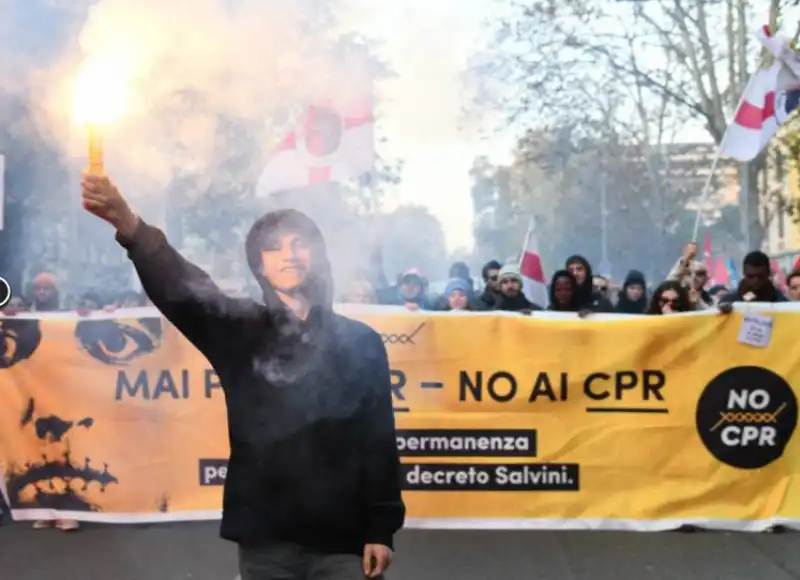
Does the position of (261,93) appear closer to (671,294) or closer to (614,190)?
(671,294)

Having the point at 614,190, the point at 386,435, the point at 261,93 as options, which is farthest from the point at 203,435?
the point at 614,190

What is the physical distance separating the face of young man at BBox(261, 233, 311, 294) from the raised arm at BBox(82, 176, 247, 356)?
0.11 metres

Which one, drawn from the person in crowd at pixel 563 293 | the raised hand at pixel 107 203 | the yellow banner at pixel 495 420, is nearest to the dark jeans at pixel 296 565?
the raised hand at pixel 107 203

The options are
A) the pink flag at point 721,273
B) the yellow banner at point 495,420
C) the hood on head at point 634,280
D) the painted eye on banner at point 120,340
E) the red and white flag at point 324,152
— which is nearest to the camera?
the yellow banner at point 495,420

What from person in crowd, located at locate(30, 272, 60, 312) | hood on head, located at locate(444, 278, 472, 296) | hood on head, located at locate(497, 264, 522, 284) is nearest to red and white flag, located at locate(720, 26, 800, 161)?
hood on head, located at locate(497, 264, 522, 284)

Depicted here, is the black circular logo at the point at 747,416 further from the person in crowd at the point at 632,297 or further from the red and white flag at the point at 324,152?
the red and white flag at the point at 324,152

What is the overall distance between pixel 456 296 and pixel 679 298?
1.37 m

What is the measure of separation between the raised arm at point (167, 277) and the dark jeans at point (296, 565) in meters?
0.51

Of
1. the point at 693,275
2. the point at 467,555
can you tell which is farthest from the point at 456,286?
the point at 467,555

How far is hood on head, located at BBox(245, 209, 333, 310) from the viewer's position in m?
2.58

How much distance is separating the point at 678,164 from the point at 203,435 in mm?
22569

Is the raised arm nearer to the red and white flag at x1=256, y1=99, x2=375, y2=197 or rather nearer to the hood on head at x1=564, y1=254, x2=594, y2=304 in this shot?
the red and white flag at x1=256, y1=99, x2=375, y2=197

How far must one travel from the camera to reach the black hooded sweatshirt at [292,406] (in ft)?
8.20

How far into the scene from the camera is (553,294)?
690 centimetres
